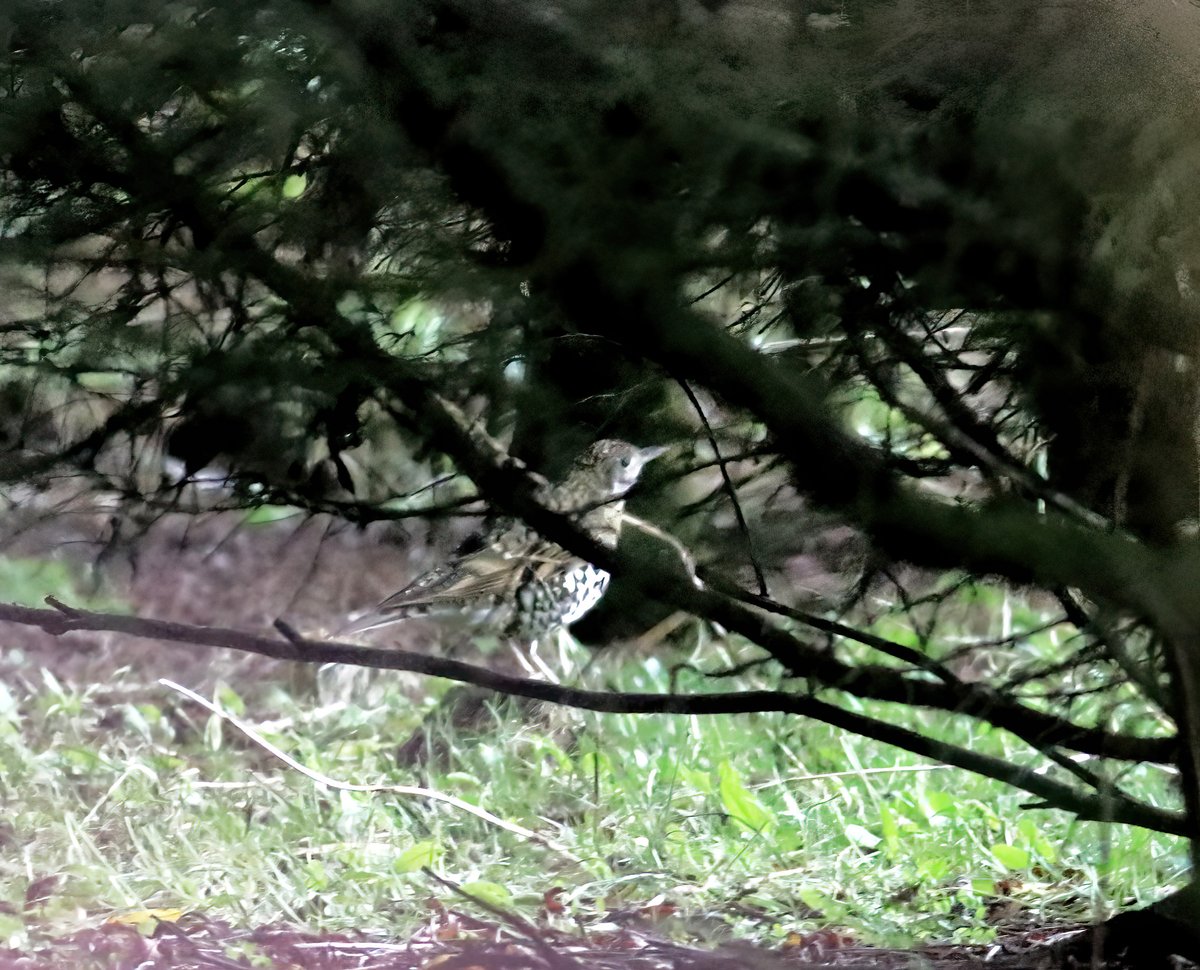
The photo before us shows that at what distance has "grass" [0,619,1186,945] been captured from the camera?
1115 mm

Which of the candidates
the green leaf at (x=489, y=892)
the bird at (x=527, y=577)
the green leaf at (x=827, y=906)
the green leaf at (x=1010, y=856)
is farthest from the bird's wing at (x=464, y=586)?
the green leaf at (x=1010, y=856)

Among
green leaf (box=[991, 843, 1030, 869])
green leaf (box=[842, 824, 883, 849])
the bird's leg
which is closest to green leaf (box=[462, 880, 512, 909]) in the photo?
the bird's leg

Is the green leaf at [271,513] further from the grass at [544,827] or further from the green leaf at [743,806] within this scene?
the green leaf at [743,806]

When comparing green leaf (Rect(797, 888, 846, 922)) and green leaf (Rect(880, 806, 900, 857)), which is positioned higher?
green leaf (Rect(880, 806, 900, 857))

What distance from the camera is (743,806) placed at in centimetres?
117

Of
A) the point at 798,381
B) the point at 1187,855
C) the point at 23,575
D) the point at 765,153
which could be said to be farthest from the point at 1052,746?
the point at 23,575

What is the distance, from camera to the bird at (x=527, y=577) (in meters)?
1.14

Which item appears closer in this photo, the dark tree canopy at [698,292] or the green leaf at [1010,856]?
the dark tree canopy at [698,292]

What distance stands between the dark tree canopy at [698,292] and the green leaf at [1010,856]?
9cm

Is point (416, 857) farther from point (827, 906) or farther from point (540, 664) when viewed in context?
point (827, 906)

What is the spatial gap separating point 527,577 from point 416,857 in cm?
25

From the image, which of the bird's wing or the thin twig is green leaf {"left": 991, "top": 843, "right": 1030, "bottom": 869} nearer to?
the thin twig

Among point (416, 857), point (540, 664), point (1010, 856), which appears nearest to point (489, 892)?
point (416, 857)

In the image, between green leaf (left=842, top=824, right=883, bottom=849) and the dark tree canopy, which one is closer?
the dark tree canopy
